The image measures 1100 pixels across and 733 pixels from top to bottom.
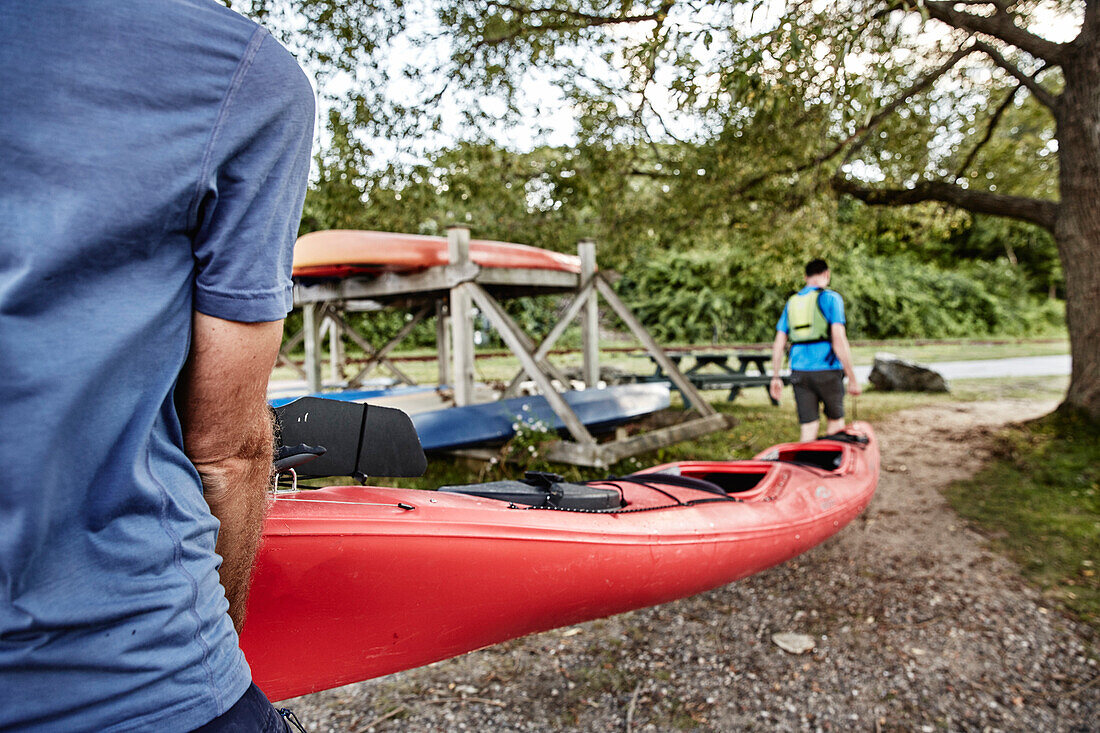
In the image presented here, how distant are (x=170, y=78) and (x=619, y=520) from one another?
234cm

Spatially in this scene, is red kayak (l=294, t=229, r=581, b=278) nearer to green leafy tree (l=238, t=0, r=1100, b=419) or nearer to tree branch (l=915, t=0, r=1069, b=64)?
green leafy tree (l=238, t=0, r=1100, b=419)

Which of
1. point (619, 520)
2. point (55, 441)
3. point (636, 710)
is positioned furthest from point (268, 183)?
point (636, 710)

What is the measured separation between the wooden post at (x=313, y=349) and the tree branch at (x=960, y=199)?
6.62 m

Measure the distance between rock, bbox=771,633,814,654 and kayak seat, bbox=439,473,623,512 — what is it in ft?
4.19

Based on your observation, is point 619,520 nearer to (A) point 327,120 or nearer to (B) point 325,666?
(B) point 325,666

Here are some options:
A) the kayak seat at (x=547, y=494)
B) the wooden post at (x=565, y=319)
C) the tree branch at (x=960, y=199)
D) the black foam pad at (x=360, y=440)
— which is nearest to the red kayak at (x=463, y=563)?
the kayak seat at (x=547, y=494)

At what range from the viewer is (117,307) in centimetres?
77

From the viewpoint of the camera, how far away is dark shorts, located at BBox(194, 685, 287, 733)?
2.86ft

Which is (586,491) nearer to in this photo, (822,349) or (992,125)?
(822,349)

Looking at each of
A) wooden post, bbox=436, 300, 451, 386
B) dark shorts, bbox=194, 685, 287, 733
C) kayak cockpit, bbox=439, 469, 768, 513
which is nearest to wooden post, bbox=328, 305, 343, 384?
wooden post, bbox=436, 300, 451, 386

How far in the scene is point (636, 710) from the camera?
2.95 m

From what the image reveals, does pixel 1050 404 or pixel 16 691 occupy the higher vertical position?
pixel 16 691

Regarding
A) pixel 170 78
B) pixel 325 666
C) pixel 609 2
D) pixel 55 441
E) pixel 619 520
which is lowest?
pixel 325 666

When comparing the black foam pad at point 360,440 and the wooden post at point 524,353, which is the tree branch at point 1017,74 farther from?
the black foam pad at point 360,440
